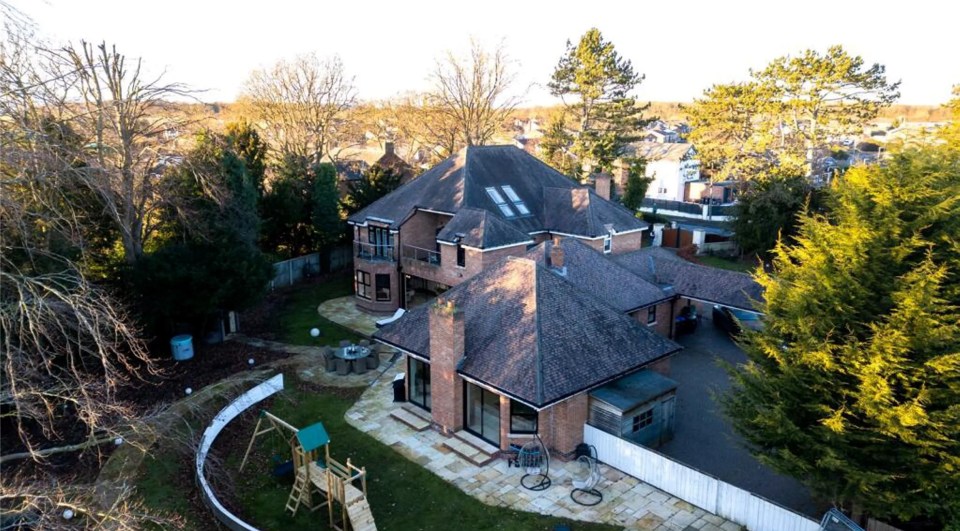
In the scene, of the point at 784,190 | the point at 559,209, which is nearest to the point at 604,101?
the point at 784,190

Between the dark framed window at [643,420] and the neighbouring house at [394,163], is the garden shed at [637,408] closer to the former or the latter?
the dark framed window at [643,420]

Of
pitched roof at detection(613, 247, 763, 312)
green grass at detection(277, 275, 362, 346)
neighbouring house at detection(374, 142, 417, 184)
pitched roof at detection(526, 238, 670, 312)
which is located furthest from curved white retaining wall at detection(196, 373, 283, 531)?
neighbouring house at detection(374, 142, 417, 184)

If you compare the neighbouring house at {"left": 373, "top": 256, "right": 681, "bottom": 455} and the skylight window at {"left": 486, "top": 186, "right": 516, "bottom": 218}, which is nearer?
the neighbouring house at {"left": 373, "top": 256, "right": 681, "bottom": 455}

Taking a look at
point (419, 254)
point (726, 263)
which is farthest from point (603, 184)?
point (726, 263)

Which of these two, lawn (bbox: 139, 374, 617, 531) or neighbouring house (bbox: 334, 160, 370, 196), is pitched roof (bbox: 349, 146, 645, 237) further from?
lawn (bbox: 139, 374, 617, 531)

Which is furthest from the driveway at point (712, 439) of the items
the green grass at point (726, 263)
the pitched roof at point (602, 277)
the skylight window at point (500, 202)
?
the green grass at point (726, 263)

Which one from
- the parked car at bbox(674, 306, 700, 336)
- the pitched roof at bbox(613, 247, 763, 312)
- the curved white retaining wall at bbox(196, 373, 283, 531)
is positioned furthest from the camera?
the parked car at bbox(674, 306, 700, 336)

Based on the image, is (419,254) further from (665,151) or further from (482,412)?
(665,151)
